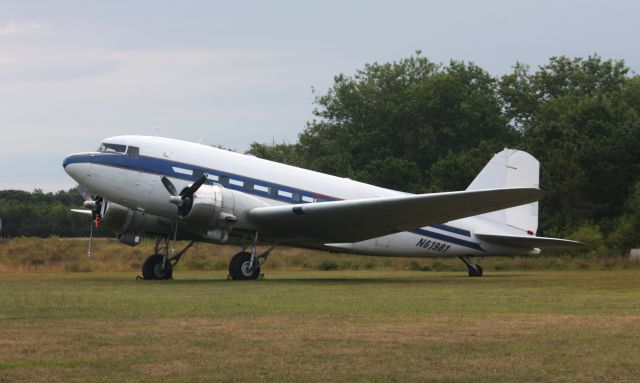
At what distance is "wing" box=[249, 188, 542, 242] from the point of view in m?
23.9

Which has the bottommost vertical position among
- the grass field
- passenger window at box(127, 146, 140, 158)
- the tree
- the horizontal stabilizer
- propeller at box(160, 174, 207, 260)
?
the grass field

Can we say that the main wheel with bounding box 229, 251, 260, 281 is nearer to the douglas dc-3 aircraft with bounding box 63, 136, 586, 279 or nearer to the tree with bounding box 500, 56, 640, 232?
the douglas dc-3 aircraft with bounding box 63, 136, 586, 279

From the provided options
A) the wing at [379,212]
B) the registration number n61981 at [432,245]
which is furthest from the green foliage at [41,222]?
the wing at [379,212]

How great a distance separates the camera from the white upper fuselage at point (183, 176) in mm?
25438

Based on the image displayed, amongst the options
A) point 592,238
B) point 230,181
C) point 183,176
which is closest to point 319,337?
point 183,176

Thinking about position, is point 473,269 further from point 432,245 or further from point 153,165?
point 153,165

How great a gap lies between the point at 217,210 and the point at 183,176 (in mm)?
1291

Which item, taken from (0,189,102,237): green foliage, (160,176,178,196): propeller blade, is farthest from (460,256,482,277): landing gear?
(0,189,102,237): green foliage

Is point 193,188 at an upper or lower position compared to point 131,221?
upper

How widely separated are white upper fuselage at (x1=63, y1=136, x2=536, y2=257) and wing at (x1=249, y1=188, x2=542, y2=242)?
0.79 meters

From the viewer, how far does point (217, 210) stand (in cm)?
2536

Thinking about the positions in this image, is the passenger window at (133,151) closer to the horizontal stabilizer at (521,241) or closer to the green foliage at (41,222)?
the horizontal stabilizer at (521,241)

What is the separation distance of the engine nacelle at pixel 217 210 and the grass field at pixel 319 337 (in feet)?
19.4

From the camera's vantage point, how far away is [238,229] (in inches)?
1033
